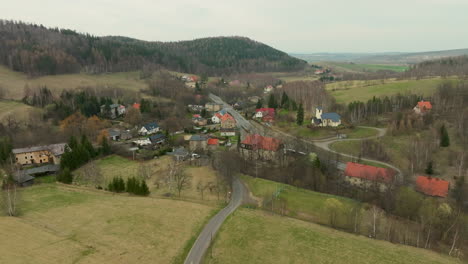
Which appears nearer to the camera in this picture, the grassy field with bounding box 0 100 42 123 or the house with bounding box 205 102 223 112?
the grassy field with bounding box 0 100 42 123

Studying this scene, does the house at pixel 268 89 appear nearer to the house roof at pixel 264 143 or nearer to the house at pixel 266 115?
the house at pixel 266 115

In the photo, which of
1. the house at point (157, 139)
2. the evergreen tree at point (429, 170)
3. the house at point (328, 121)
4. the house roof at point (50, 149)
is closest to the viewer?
the evergreen tree at point (429, 170)

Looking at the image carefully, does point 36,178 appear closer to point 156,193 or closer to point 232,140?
point 156,193

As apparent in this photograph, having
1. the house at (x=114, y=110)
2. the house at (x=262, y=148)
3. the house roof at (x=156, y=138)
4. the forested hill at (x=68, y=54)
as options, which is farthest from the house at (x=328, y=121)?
the forested hill at (x=68, y=54)

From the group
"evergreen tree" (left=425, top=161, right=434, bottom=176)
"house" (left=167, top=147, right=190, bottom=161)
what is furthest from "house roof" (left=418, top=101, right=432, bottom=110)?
"house" (left=167, top=147, right=190, bottom=161)

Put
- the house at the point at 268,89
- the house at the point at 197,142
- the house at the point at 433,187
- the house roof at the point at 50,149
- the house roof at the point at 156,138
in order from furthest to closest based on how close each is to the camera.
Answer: the house at the point at 268,89
the house roof at the point at 156,138
the house at the point at 197,142
the house roof at the point at 50,149
the house at the point at 433,187

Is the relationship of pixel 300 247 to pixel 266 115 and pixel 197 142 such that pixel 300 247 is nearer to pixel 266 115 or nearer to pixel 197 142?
pixel 197 142

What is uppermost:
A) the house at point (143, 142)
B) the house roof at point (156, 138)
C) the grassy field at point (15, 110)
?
the grassy field at point (15, 110)

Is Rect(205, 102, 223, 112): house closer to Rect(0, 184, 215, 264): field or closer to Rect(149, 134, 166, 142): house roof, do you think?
Rect(149, 134, 166, 142): house roof

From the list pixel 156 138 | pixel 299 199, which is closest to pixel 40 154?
pixel 156 138
